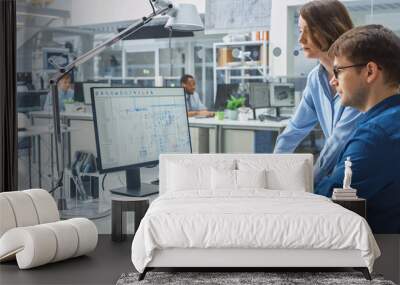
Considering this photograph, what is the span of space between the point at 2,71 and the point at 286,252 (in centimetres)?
348

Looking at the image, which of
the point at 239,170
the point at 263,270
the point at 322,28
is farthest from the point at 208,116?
the point at 263,270

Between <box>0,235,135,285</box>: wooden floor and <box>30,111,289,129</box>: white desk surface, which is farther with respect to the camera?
<box>30,111,289,129</box>: white desk surface

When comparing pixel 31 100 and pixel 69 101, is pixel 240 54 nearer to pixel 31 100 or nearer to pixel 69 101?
pixel 69 101

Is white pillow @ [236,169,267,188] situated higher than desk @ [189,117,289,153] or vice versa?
desk @ [189,117,289,153]

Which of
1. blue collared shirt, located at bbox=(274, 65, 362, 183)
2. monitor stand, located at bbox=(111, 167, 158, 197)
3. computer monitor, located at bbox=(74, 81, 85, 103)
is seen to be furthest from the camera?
computer monitor, located at bbox=(74, 81, 85, 103)

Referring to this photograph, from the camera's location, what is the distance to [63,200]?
254 inches

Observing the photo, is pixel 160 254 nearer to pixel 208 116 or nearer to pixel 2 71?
pixel 208 116

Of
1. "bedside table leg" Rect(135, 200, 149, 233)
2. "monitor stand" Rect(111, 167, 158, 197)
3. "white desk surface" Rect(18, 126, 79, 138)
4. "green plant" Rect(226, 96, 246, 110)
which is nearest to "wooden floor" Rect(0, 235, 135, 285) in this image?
"bedside table leg" Rect(135, 200, 149, 233)

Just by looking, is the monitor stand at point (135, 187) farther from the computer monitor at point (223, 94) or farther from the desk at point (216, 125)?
the computer monitor at point (223, 94)

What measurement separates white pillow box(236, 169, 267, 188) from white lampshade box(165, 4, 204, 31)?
5.04ft

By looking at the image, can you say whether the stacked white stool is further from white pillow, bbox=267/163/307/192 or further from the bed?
white pillow, bbox=267/163/307/192

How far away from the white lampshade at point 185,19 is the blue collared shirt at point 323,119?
1.16 meters

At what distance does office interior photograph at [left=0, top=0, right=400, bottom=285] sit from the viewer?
4984 millimetres

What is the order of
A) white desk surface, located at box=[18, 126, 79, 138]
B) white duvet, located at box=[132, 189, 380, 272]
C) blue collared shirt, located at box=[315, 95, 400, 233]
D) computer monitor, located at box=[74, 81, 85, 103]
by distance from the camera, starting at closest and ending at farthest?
1. white duvet, located at box=[132, 189, 380, 272]
2. blue collared shirt, located at box=[315, 95, 400, 233]
3. computer monitor, located at box=[74, 81, 85, 103]
4. white desk surface, located at box=[18, 126, 79, 138]
